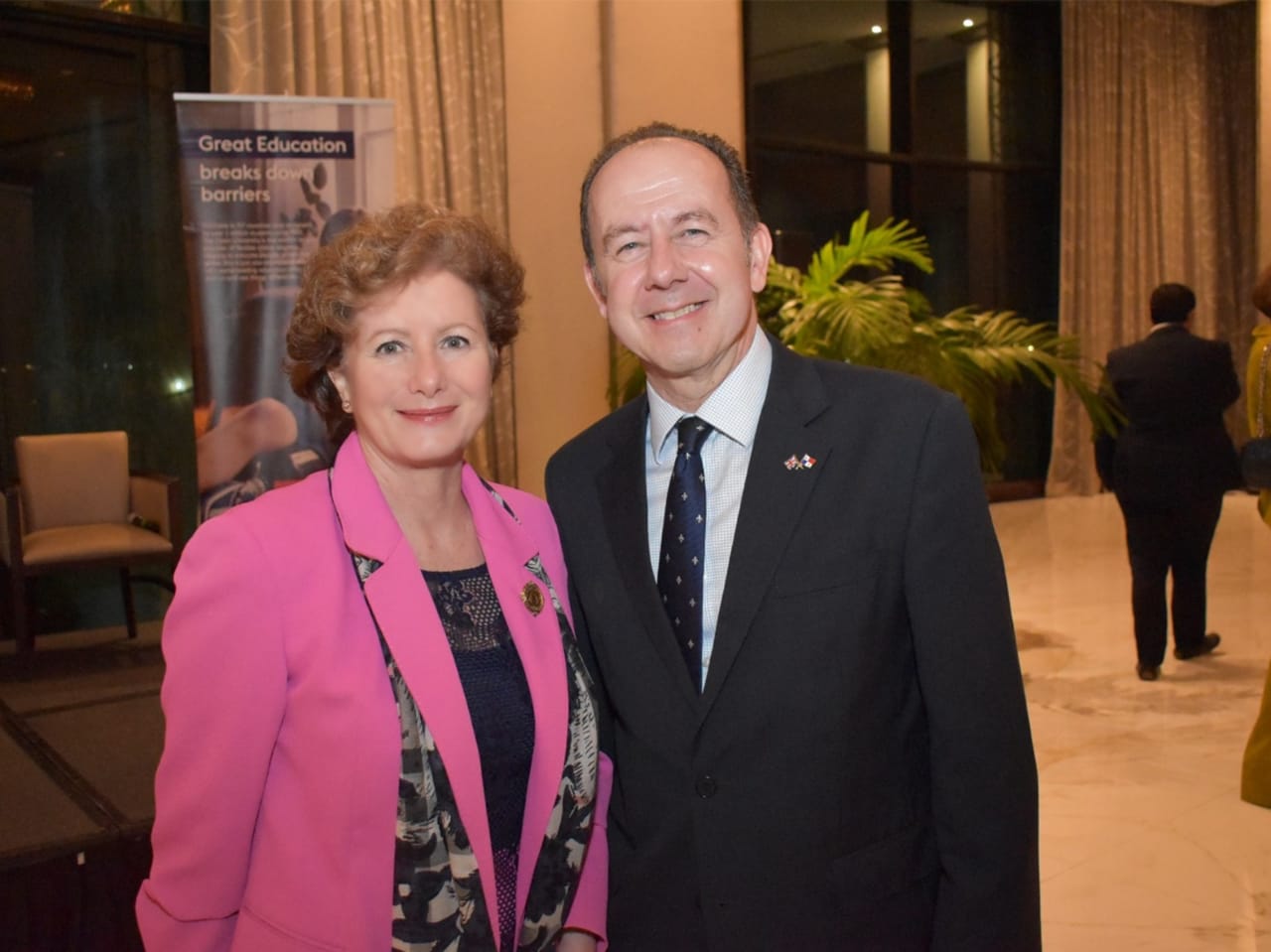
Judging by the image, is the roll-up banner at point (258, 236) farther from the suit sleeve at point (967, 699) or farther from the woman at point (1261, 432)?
the suit sleeve at point (967, 699)

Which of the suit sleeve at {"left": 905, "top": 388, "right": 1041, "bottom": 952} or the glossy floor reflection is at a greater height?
the suit sleeve at {"left": 905, "top": 388, "right": 1041, "bottom": 952}

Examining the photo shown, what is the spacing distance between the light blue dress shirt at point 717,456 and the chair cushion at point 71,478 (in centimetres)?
502

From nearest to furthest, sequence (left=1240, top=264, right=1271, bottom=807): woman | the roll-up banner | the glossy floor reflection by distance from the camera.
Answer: the glossy floor reflection → (left=1240, top=264, right=1271, bottom=807): woman → the roll-up banner

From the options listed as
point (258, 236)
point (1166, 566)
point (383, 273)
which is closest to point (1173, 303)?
point (1166, 566)

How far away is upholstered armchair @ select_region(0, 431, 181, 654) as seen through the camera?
5.54 meters

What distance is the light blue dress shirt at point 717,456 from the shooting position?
5.45ft

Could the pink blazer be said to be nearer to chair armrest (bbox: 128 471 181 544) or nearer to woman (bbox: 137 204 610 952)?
woman (bbox: 137 204 610 952)

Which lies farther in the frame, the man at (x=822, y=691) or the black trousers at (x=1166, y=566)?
the black trousers at (x=1166, y=566)

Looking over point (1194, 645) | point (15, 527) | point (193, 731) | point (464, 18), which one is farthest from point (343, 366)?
point (464, 18)

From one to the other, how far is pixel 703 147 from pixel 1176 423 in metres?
4.44

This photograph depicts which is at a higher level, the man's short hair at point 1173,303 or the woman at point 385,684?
the man's short hair at point 1173,303

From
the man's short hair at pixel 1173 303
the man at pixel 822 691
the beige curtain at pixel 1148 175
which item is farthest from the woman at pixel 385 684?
the beige curtain at pixel 1148 175

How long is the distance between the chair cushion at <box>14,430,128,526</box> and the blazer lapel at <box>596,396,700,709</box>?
193 inches

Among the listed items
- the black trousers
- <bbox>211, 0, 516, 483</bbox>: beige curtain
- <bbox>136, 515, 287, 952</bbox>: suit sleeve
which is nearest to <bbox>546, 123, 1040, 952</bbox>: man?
<bbox>136, 515, 287, 952</bbox>: suit sleeve
